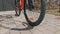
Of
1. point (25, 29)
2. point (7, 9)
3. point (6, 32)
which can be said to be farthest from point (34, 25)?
point (7, 9)

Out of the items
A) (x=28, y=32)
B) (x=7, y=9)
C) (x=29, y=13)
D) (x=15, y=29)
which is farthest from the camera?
(x=7, y=9)

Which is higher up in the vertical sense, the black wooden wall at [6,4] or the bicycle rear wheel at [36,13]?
the bicycle rear wheel at [36,13]

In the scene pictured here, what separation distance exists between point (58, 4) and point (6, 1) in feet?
7.38

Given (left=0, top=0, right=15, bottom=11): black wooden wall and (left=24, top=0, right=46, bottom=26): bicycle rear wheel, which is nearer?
(left=24, top=0, right=46, bottom=26): bicycle rear wheel

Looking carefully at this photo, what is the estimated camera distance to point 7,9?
24.2 ft

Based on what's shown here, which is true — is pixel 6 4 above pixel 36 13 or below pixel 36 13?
below

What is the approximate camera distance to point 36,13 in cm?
400

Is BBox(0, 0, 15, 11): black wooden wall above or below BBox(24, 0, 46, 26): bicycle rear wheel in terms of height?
below

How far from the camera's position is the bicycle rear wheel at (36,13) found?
344cm

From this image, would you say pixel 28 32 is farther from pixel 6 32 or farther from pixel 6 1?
pixel 6 1

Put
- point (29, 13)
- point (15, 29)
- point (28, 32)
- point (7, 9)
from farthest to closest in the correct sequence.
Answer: point (7, 9), point (29, 13), point (15, 29), point (28, 32)

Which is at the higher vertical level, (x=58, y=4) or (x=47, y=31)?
(x=47, y=31)

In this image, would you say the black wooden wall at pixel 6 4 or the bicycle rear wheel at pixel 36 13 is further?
the black wooden wall at pixel 6 4

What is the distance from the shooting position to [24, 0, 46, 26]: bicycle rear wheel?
11.3 ft
